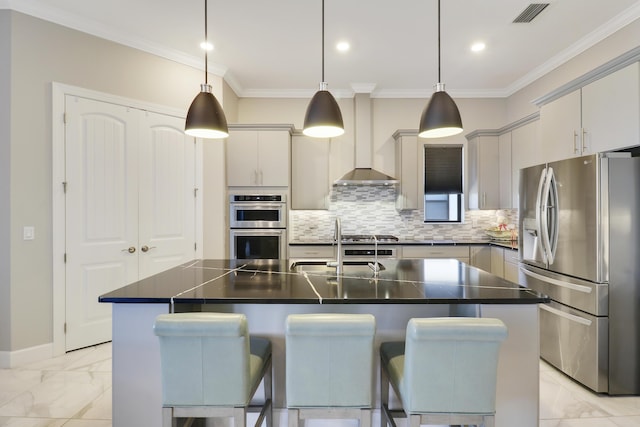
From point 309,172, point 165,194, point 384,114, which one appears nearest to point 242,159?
point 309,172

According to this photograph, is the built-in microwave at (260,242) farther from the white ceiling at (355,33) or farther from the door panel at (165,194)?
the white ceiling at (355,33)

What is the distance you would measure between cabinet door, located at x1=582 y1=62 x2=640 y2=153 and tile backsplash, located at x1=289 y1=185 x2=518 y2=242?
2379 millimetres

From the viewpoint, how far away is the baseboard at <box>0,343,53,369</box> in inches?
110

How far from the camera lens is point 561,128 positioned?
2850mm

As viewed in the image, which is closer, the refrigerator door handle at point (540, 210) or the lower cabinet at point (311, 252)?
the refrigerator door handle at point (540, 210)

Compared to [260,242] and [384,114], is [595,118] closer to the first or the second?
[384,114]

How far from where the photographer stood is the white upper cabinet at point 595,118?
225 cm

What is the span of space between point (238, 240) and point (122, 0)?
2621mm

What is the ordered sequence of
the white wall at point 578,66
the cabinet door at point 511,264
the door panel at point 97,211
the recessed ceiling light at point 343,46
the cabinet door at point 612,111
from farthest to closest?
the cabinet door at point 511,264 → the recessed ceiling light at point 343,46 → the door panel at point 97,211 → the white wall at point 578,66 → the cabinet door at point 612,111

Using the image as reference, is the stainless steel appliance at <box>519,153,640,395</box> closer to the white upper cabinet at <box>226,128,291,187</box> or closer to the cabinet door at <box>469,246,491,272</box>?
the cabinet door at <box>469,246,491,272</box>

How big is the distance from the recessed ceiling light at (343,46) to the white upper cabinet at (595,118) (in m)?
2.02

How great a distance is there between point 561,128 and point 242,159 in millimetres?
3369

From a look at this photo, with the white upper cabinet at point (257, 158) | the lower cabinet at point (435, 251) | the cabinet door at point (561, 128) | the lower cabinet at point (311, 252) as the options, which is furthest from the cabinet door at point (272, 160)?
the cabinet door at point (561, 128)

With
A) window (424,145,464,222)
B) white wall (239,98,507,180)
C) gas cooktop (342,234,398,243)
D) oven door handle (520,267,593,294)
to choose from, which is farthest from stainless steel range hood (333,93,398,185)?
oven door handle (520,267,593,294)
